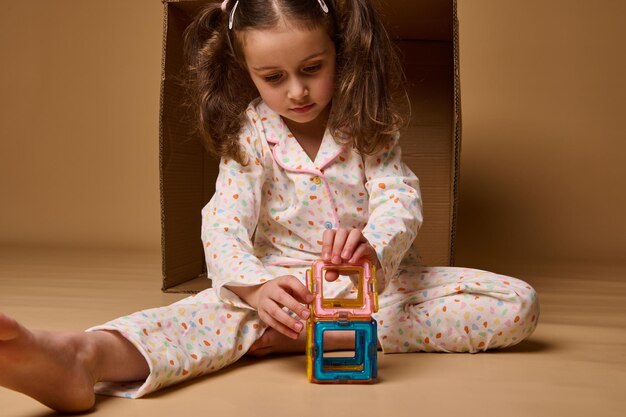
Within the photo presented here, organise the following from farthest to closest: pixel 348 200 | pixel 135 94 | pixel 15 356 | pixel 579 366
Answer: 1. pixel 135 94
2. pixel 348 200
3. pixel 579 366
4. pixel 15 356

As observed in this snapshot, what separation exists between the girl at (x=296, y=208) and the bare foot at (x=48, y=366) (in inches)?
2.9

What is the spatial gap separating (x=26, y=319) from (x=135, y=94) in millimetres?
1295

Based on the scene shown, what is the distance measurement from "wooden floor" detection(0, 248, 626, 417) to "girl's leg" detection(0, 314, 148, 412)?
3cm

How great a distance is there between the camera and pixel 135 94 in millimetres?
2555

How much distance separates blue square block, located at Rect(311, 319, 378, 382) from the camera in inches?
37.4

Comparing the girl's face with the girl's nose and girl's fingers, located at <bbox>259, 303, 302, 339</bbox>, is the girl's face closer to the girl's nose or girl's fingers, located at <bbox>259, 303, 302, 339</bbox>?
the girl's nose

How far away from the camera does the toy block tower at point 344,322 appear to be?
956 millimetres

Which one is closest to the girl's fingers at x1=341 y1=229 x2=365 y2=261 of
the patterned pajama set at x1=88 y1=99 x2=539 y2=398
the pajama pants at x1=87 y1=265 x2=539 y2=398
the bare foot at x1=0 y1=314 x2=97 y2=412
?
the patterned pajama set at x1=88 y1=99 x2=539 y2=398

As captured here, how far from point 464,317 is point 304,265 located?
0.85ft

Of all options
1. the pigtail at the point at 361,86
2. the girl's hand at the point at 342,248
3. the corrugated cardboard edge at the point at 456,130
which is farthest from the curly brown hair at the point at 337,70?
the girl's hand at the point at 342,248

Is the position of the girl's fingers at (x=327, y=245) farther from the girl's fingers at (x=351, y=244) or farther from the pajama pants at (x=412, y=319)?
the pajama pants at (x=412, y=319)

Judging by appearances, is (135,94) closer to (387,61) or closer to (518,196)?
(518,196)

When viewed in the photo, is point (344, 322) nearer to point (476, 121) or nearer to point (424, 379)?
point (424, 379)

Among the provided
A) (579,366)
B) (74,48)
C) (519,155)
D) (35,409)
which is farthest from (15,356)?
(74,48)
